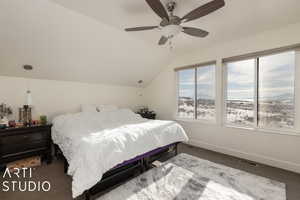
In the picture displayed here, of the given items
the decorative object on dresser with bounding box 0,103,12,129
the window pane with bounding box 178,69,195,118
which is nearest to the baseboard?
the window pane with bounding box 178,69,195,118

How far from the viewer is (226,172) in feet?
7.49

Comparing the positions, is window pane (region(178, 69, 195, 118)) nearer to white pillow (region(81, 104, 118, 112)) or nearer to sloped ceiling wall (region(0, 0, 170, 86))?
sloped ceiling wall (region(0, 0, 170, 86))

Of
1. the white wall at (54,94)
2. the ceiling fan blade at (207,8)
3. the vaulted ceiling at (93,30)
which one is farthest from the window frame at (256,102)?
the white wall at (54,94)

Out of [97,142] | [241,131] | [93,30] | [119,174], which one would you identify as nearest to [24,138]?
[97,142]

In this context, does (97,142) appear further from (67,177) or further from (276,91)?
(276,91)

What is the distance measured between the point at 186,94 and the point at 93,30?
275 cm

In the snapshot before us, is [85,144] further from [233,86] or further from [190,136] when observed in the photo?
[233,86]

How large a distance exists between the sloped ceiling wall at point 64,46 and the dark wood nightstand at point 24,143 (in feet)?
3.76

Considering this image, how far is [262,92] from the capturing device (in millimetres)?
2750

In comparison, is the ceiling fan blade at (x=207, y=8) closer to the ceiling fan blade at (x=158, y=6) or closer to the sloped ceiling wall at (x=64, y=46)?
the ceiling fan blade at (x=158, y=6)

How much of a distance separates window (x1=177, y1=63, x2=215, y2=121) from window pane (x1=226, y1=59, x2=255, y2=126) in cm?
36

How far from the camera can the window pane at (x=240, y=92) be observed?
2.90 m

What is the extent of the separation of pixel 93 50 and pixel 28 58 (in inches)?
43.7

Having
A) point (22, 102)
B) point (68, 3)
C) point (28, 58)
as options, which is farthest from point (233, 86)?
point (22, 102)
